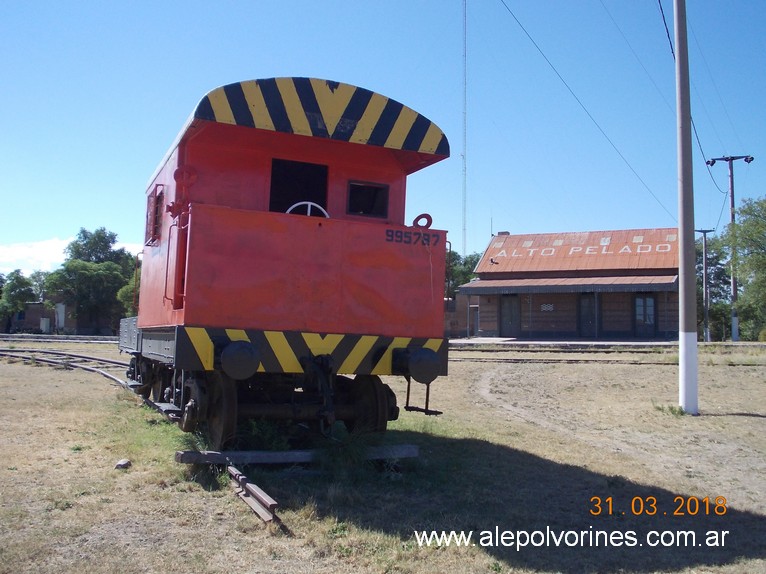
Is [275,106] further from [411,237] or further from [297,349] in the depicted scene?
[297,349]

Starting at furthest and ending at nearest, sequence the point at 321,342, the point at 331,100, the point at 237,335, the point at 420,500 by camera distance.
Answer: the point at 331,100 → the point at 321,342 → the point at 237,335 → the point at 420,500

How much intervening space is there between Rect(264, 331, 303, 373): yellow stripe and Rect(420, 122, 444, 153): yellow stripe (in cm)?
215

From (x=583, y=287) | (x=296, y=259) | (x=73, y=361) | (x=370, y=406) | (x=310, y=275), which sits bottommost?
(x=73, y=361)

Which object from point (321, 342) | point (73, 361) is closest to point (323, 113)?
point (321, 342)

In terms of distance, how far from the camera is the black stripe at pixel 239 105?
568 cm

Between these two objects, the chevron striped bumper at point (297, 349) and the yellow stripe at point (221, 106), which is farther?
the yellow stripe at point (221, 106)

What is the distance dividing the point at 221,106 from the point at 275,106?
1.52 ft

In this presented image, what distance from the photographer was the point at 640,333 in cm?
3188

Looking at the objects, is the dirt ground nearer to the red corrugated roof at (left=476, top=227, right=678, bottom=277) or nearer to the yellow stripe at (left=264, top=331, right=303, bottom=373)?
the yellow stripe at (left=264, top=331, right=303, bottom=373)

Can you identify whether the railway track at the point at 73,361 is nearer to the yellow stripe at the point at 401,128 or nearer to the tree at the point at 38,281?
the yellow stripe at the point at 401,128

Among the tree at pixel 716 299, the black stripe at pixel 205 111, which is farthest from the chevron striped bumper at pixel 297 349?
the tree at pixel 716 299

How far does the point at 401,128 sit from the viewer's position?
636cm

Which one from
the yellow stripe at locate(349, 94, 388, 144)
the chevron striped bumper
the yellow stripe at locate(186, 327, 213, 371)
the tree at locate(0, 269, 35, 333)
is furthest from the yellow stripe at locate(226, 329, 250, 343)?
the tree at locate(0, 269, 35, 333)

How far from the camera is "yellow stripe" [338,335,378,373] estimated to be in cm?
593
